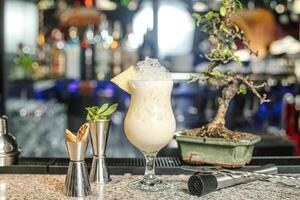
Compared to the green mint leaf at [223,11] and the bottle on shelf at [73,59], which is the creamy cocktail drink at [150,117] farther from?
the bottle on shelf at [73,59]

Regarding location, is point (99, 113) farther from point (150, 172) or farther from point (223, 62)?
point (223, 62)

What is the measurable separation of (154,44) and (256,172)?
2.61m

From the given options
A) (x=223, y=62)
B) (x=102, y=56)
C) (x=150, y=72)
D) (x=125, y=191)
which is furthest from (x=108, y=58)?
(x=125, y=191)

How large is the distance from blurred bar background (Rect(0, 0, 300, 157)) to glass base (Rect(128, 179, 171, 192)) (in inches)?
88.3

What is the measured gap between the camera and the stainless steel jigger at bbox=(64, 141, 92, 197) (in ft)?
4.16

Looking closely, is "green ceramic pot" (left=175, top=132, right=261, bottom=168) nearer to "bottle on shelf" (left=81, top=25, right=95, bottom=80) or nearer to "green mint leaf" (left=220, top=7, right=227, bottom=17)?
"green mint leaf" (left=220, top=7, right=227, bottom=17)

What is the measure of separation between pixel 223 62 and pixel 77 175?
1.99 feet

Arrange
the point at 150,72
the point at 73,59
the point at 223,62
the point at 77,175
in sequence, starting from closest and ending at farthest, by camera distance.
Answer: the point at 77,175, the point at 150,72, the point at 223,62, the point at 73,59

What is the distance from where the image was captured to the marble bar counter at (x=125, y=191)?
4.17ft

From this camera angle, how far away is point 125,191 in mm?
1322

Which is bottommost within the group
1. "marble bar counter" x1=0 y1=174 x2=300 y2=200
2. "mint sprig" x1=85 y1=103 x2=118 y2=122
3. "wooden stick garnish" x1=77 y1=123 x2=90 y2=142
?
"marble bar counter" x1=0 y1=174 x2=300 y2=200

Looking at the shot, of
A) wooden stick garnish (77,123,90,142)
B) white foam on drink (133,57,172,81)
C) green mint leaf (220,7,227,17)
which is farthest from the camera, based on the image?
green mint leaf (220,7,227,17)

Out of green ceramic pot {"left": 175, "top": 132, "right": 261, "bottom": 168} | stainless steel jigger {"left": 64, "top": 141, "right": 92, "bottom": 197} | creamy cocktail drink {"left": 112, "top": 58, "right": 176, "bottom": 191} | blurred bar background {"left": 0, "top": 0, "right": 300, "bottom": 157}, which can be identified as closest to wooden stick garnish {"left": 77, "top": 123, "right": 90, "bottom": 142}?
stainless steel jigger {"left": 64, "top": 141, "right": 92, "bottom": 197}

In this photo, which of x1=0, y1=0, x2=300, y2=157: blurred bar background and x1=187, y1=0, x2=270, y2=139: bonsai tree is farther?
x1=0, y1=0, x2=300, y2=157: blurred bar background
